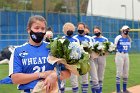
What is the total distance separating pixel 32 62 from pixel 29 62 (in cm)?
3

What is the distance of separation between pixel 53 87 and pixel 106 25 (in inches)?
1485

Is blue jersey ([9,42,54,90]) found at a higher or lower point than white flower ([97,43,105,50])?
lower

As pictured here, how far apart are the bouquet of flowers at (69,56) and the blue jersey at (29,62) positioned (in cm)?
13

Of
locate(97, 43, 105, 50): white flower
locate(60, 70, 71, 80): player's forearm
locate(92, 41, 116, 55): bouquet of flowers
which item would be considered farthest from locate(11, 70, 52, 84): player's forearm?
locate(97, 43, 105, 50): white flower

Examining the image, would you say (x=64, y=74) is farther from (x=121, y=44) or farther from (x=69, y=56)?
(x=121, y=44)

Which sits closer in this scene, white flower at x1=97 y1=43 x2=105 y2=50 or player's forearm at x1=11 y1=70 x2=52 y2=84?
player's forearm at x1=11 y1=70 x2=52 y2=84

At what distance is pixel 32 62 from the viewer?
4262mm

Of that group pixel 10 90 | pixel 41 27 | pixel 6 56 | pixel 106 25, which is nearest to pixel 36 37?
pixel 41 27

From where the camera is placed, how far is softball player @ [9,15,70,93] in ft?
13.8

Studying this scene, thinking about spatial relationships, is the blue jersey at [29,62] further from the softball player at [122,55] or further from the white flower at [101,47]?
the softball player at [122,55]

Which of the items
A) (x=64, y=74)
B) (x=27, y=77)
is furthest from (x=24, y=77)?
(x=64, y=74)

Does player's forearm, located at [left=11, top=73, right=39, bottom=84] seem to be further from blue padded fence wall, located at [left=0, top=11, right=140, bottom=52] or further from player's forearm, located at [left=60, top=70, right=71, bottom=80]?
blue padded fence wall, located at [left=0, top=11, right=140, bottom=52]

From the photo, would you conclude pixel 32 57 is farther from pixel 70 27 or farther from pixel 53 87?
pixel 70 27

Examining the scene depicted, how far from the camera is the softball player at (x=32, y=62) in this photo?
4.20m
